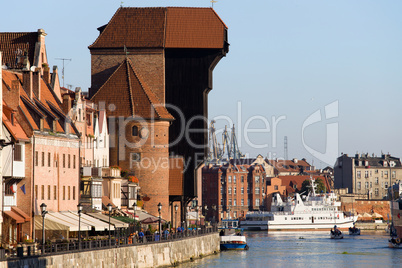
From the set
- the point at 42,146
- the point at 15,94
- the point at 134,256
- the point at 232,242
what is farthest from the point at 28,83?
the point at 232,242

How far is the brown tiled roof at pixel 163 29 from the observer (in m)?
95.8

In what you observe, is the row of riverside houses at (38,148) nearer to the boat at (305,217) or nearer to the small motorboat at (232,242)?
the small motorboat at (232,242)

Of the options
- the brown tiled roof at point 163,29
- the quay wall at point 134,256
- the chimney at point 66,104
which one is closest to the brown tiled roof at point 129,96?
the brown tiled roof at point 163,29

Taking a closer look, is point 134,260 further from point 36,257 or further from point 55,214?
point 36,257

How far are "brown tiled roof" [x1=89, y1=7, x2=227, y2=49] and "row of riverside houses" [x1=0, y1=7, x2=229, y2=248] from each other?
11 cm

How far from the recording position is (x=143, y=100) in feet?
298

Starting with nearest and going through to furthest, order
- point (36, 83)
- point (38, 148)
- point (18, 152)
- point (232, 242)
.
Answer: point (18, 152), point (38, 148), point (36, 83), point (232, 242)

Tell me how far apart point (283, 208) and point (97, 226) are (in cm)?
12948

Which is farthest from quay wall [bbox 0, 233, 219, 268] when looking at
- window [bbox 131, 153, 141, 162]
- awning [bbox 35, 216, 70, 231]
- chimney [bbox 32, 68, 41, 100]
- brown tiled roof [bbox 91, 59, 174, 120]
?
brown tiled roof [bbox 91, 59, 174, 120]

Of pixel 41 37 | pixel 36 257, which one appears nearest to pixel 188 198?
pixel 41 37

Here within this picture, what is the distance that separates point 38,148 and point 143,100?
35.5 meters

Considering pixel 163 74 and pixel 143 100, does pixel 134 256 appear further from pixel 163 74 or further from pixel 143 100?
pixel 163 74

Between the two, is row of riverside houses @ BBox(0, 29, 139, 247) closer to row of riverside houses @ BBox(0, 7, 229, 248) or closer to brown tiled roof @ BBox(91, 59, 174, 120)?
row of riverside houses @ BBox(0, 7, 229, 248)

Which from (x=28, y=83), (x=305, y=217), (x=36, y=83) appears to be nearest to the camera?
(x=28, y=83)
